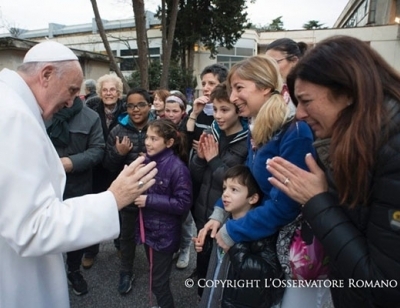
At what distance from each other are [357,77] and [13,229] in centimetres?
144

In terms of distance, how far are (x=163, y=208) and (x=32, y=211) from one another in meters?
1.32

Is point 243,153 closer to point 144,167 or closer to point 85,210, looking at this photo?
point 144,167

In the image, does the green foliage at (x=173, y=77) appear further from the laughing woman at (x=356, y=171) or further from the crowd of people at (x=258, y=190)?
the laughing woman at (x=356, y=171)

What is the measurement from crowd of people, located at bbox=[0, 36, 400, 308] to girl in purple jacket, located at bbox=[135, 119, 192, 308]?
0.01 m

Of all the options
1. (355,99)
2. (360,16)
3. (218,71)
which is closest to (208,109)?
(218,71)

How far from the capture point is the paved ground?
113 inches

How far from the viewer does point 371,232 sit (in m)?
1.10

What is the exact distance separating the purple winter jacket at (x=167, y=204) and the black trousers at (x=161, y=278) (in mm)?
78

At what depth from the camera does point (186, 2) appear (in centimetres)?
1900

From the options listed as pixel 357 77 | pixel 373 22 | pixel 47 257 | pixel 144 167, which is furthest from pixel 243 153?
pixel 373 22

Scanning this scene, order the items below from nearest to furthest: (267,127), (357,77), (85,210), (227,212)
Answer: (357,77)
(85,210)
(267,127)
(227,212)

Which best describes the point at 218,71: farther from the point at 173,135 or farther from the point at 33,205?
the point at 33,205

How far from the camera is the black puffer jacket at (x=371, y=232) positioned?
3.39 feet

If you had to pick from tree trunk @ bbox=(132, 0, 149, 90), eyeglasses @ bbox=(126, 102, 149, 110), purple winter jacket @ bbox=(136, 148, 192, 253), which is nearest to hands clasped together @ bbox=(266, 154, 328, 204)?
purple winter jacket @ bbox=(136, 148, 192, 253)
